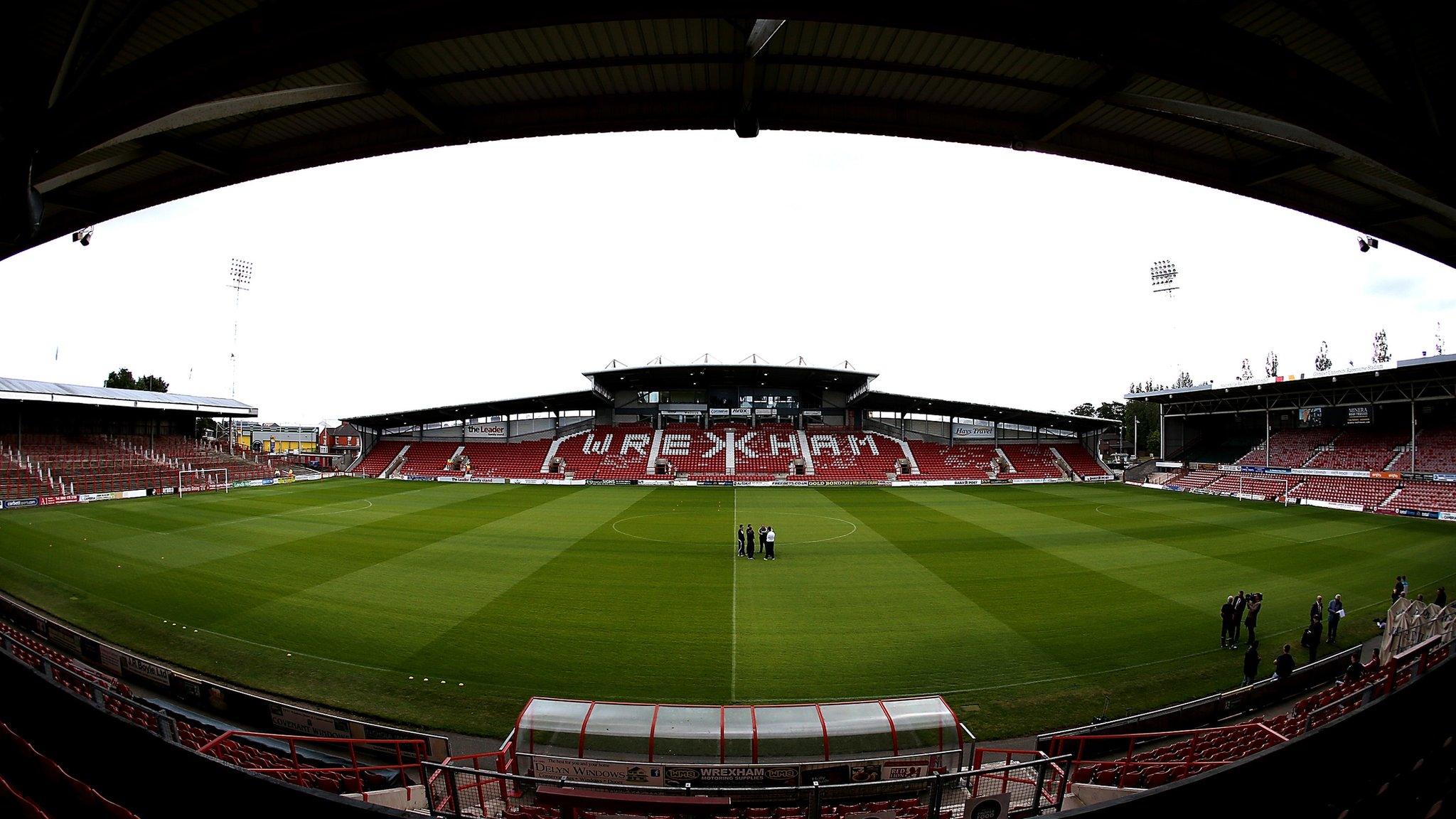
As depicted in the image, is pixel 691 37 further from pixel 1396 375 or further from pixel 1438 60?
pixel 1396 375

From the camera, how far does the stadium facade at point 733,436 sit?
158 ft

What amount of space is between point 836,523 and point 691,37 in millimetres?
23466

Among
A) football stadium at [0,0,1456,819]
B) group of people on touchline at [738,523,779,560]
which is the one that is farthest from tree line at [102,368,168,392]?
group of people on touchline at [738,523,779,560]

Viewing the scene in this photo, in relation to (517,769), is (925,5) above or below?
above

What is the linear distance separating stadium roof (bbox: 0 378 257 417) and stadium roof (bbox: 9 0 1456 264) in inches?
1924

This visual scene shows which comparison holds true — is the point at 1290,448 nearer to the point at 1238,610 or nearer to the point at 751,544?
the point at 1238,610

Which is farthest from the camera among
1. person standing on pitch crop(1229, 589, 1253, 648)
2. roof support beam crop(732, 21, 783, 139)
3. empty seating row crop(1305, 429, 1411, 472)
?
empty seating row crop(1305, 429, 1411, 472)

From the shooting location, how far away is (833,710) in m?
6.86

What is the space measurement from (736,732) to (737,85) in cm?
722

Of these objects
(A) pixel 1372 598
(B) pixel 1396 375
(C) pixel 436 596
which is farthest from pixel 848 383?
(C) pixel 436 596

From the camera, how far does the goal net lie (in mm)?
38344

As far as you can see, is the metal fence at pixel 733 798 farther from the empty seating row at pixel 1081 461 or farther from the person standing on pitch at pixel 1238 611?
the empty seating row at pixel 1081 461

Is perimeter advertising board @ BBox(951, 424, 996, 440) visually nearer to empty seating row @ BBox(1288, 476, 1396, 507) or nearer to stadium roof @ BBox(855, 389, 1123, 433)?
stadium roof @ BBox(855, 389, 1123, 433)

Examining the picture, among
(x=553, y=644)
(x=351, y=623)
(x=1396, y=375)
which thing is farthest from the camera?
(x=1396, y=375)
